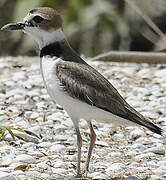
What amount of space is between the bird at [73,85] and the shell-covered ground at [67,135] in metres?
0.30

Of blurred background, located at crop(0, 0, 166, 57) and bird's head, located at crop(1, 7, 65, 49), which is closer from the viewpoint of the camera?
bird's head, located at crop(1, 7, 65, 49)

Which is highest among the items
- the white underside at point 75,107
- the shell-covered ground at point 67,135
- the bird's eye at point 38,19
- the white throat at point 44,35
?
the bird's eye at point 38,19

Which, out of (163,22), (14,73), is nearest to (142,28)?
(163,22)

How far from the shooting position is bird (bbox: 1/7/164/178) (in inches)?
191

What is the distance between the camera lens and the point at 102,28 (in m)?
10.9

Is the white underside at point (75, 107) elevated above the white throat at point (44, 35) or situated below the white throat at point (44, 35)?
below

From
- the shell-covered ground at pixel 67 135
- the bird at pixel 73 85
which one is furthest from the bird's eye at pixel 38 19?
the shell-covered ground at pixel 67 135

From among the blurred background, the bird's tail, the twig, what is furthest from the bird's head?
the blurred background

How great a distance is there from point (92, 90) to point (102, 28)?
6.09m

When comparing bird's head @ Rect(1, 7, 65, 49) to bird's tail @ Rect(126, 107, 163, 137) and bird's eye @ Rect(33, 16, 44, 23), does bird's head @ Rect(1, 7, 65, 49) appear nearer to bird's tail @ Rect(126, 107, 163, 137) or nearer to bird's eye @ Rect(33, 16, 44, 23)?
bird's eye @ Rect(33, 16, 44, 23)

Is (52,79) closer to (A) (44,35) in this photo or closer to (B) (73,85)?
(B) (73,85)

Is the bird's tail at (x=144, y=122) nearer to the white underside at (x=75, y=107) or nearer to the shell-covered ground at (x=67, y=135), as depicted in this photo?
the white underside at (x=75, y=107)

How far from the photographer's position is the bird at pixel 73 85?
484 centimetres

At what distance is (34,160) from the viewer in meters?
5.09
